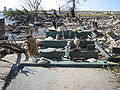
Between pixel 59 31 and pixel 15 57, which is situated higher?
pixel 59 31

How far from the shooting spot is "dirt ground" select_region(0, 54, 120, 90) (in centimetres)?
630

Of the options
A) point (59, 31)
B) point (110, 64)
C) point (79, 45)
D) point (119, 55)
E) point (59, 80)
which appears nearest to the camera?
point (59, 80)

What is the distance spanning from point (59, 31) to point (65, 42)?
2.07 m

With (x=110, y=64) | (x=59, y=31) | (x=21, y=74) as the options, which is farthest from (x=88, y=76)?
(x=59, y=31)

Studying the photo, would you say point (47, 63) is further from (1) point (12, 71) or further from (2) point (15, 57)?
Result: (2) point (15, 57)

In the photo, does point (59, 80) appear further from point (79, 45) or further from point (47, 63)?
point (79, 45)

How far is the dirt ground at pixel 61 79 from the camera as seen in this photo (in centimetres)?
630

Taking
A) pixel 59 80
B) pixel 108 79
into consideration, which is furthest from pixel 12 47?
pixel 108 79

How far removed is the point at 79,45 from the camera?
10.6 m

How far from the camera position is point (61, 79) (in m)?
6.96

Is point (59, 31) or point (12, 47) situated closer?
point (12, 47)

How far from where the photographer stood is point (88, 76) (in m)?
7.25

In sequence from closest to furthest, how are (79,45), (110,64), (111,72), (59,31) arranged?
(111,72)
(110,64)
(79,45)
(59,31)

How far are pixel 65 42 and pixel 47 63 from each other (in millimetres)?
2903
